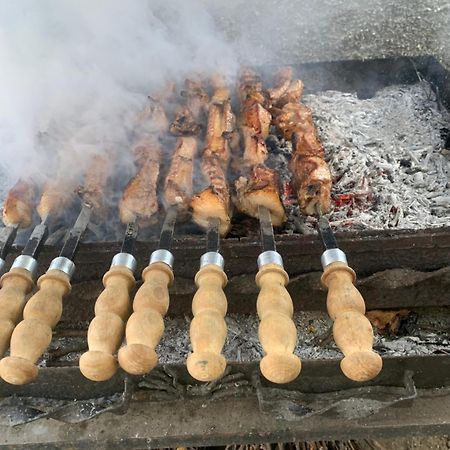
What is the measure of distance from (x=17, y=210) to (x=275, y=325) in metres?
1.62

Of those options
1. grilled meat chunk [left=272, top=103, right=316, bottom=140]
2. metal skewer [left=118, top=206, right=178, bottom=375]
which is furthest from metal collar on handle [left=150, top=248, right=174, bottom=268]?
grilled meat chunk [left=272, top=103, right=316, bottom=140]

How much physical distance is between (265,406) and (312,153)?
1594 mm

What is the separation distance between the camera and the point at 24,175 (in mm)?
3012

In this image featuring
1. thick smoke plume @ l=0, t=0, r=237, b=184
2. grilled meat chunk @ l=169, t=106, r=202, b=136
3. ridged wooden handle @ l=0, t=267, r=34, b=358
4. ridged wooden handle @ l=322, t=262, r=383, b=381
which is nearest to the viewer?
ridged wooden handle @ l=322, t=262, r=383, b=381

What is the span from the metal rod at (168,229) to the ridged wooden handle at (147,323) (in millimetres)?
168

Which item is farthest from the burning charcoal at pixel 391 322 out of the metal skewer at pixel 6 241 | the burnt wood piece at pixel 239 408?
the metal skewer at pixel 6 241

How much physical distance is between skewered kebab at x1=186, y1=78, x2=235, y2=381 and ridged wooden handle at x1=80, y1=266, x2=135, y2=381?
0.27 meters

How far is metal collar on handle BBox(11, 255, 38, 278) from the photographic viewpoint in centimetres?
215

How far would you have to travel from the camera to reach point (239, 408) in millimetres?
2207

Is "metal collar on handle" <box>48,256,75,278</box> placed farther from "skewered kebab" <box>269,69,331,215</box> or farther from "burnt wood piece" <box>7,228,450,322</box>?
"skewered kebab" <box>269,69,331,215</box>

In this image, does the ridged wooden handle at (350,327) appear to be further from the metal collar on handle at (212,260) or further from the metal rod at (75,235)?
the metal rod at (75,235)

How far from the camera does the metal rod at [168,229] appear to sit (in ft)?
7.54

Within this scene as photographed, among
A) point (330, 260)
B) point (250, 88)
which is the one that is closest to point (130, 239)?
point (330, 260)

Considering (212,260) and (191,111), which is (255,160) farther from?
(212,260)
